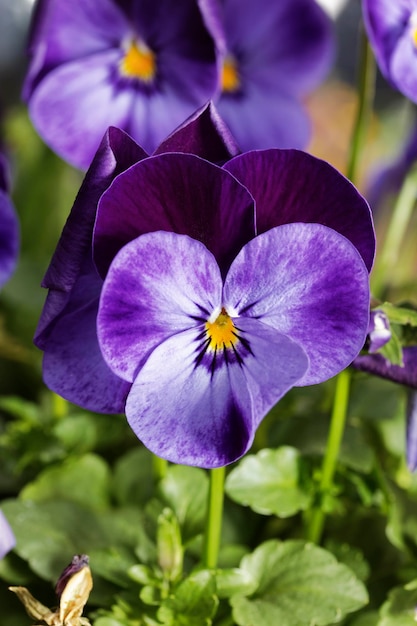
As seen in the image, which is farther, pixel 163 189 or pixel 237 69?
pixel 237 69

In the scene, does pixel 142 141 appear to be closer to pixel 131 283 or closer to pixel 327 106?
pixel 131 283

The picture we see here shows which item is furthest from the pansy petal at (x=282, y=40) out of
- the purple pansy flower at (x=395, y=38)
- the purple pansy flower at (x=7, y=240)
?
the purple pansy flower at (x=7, y=240)

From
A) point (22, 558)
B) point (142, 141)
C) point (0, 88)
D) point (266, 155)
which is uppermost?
point (266, 155)

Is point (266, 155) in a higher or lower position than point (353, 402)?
higher

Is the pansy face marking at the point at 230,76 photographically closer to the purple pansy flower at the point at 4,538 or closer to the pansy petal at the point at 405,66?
the pansy petal at the point at 405,66

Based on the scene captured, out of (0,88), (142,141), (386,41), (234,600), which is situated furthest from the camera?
(0,88)

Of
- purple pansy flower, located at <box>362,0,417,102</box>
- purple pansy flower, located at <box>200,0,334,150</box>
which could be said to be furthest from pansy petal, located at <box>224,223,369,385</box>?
purple pansy flower, located at <box>200,0,334,150</box>

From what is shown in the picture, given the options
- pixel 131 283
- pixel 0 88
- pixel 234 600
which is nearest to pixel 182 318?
pixel 131 283

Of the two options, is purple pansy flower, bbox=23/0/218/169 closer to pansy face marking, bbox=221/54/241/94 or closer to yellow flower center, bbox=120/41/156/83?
yellow flower center, bbox=120/41/156/83
